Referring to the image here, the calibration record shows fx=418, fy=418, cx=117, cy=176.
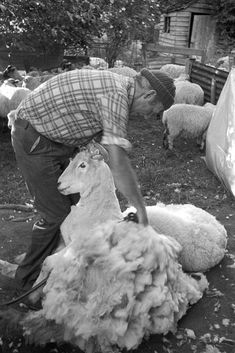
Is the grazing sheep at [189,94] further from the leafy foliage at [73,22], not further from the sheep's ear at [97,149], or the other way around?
the sheep's ear at [97,149]

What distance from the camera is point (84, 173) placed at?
2.84 meters

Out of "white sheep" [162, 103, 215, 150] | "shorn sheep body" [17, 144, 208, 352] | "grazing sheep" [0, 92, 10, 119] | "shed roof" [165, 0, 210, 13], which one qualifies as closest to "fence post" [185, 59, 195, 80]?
"white sheep" [162, 103, 215, 150]

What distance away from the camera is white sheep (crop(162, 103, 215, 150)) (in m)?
7.06

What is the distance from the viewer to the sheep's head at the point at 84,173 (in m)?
2.83

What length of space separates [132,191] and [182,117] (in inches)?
195

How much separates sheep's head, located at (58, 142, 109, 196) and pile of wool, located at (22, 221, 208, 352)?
357 mm

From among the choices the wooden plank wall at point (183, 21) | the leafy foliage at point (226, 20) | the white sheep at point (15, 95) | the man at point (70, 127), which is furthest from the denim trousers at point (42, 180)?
the wooden plank wall at point (183, 21)

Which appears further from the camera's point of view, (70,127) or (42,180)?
(42,180)

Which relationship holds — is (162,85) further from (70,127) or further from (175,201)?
(175,201)

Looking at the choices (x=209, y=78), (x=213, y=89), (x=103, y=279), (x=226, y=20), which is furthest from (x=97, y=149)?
(x=226, y=20)

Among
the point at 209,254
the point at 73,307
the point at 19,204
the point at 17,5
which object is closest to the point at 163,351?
the point at 73,307

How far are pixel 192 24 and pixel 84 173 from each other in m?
21.0

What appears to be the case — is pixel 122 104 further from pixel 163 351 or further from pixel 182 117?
pixel 182 117

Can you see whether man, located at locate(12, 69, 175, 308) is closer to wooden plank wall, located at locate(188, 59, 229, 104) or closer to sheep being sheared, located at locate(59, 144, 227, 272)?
sheep being sheared, located at locate(59, 144, 227, 272)
